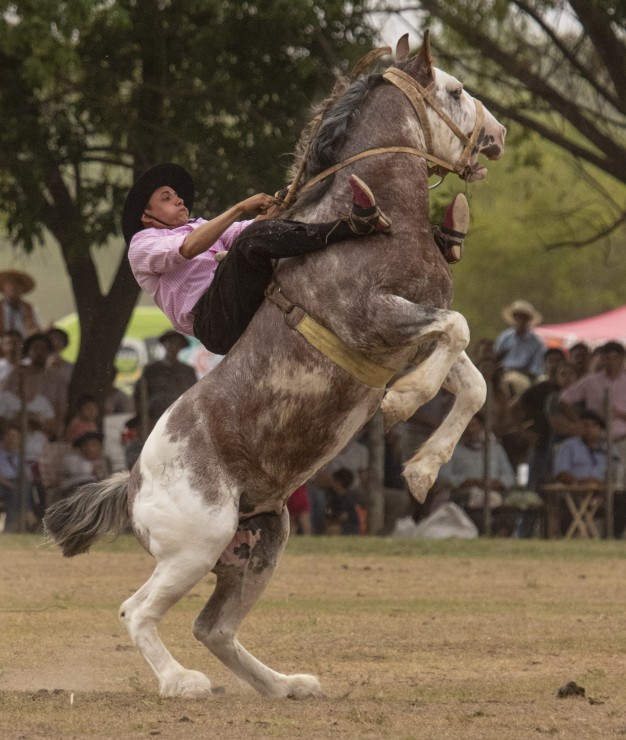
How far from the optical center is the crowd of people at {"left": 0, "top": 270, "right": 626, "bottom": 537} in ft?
54.5

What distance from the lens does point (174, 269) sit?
766 cm

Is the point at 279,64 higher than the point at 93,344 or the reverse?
higher

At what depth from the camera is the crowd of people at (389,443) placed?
16.6 metres

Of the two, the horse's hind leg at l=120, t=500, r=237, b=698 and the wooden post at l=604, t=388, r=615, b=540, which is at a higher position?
the horse's hind leg at l=120, t=500, r=237, b=698

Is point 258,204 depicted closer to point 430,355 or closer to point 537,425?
point 430,355

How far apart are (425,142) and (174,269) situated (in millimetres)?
1301

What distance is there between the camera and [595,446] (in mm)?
16891

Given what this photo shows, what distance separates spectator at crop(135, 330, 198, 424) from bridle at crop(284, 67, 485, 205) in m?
9.40

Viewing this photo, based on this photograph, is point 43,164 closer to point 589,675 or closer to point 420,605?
point 420,605

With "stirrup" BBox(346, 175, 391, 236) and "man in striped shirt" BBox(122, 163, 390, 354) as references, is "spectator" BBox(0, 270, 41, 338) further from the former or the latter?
"stirrup" BBox(346, 175, 391, 236)

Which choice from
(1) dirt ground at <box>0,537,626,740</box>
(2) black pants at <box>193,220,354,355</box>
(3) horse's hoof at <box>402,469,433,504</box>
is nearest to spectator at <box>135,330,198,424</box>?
(1) dirt ground at <box>0,537,626,740</box>

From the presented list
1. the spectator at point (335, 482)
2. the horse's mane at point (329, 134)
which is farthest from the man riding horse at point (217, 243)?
the spectator at point (335, 482)

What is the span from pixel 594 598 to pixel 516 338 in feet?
27.8

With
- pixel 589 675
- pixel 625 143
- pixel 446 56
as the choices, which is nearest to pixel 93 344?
pixel 446 56
